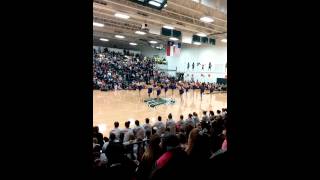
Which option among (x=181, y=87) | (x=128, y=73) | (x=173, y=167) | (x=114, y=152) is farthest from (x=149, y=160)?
(x=128, y=73)

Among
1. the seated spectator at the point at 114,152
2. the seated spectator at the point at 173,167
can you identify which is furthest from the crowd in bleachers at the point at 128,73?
the seated spectator at the point at 173,167

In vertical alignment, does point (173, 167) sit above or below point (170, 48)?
below

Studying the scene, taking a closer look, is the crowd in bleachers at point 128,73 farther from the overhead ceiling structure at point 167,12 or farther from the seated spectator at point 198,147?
the seated spectator at point 198,147

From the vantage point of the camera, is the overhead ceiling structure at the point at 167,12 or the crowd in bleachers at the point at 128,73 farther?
the crowd in bleachers at the point at 128,73

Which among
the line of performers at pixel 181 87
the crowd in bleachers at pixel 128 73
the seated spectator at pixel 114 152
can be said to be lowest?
the seated spectator at pixel 114 152

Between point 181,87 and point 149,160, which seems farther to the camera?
point 181,87

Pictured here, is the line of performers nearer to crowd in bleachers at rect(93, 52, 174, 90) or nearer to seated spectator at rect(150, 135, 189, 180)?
crowd in bleachers at rect(93, 52, 174, 90)

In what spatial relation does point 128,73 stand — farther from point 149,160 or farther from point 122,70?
point 149,160

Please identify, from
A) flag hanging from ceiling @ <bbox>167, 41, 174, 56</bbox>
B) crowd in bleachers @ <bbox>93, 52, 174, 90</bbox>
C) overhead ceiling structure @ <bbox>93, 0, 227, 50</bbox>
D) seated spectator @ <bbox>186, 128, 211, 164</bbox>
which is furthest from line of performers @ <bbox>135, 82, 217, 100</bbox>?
seated spectator @ <bbox>186, 128, 211, 164</bbox>
